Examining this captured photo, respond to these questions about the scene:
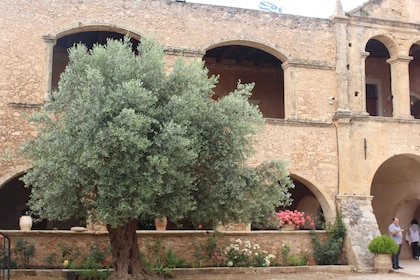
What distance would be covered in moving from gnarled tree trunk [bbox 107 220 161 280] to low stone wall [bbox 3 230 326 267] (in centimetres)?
246

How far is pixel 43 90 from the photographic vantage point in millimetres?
14711

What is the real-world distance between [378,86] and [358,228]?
24.4 ft

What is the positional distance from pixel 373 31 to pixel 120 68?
983 cm

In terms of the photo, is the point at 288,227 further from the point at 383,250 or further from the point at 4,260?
the point at 4,260

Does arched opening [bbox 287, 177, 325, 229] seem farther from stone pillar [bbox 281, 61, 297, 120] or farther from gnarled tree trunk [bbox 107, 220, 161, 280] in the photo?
gnarled tree trunk [bbox 107, 220, 161, 280]

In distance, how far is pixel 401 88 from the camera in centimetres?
1745

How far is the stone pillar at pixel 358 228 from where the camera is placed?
1520cm

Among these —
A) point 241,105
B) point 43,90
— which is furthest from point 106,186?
point 43,90

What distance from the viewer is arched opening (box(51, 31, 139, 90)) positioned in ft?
57.2

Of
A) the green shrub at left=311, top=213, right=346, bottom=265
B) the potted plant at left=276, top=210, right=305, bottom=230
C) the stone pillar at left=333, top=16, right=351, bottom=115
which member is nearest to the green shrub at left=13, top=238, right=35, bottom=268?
the potted plant at left=276, top=210, right=305, bottom=230

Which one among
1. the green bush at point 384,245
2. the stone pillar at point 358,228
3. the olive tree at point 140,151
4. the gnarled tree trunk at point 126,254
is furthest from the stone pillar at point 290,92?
the gnarled tree trunk at point 126,254

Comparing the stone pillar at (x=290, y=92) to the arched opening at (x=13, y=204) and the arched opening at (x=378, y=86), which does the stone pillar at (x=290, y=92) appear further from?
the arched opening at (x=13, y=204)

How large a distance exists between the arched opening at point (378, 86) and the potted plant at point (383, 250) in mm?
7484

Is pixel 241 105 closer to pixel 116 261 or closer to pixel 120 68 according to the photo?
pixel 120 68
